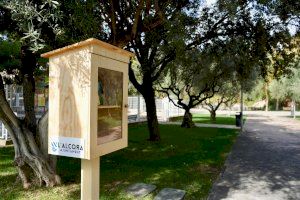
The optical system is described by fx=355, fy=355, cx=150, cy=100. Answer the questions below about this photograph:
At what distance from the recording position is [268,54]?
13469mm

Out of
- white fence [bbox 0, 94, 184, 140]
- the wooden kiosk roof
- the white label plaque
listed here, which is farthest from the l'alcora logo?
white fence [bbox 0, 94, 184, 140]

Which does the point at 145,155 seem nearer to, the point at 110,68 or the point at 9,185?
the point at 9,185

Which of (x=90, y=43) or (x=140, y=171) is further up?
(x=90, y=43)

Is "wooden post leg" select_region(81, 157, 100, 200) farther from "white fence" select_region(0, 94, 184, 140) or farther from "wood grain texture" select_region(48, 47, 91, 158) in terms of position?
"white fence" select_region(0, 94, 184, 140)

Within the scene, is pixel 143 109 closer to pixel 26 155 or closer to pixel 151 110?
pixel 151 110

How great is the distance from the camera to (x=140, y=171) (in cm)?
886

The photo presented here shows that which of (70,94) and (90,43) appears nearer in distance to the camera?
(90,43)

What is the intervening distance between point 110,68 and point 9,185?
394cm

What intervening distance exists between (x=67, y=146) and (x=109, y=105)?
820 mm

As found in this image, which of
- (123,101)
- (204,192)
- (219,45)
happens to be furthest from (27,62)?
(219,45)

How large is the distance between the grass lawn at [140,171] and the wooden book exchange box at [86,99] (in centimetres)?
206

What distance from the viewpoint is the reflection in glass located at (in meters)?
4.78

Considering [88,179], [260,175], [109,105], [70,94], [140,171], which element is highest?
[70,94]

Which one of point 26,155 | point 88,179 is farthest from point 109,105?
point 26,155
